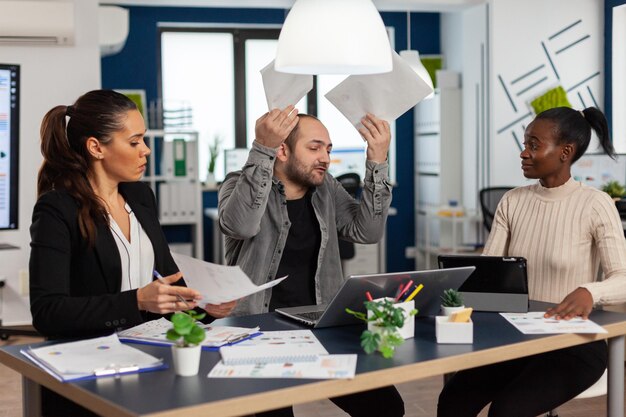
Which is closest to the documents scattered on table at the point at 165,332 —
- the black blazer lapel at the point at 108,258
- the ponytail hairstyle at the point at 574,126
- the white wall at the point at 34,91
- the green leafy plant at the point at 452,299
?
the black blazer lapel at the point at 108,258

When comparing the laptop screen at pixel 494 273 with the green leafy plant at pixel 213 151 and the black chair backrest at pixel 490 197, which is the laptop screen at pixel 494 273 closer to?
the black chair backrest at pixel 490 197

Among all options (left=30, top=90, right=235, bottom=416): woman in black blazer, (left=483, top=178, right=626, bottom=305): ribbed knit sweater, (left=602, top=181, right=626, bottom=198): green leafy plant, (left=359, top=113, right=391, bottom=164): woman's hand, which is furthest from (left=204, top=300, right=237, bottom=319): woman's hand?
(left=602, top=181, right=626, bottom=198): green leafy plant

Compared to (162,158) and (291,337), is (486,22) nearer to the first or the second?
(162,158)

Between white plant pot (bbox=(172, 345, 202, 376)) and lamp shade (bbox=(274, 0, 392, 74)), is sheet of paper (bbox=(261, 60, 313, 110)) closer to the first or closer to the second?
lamp shade (bbox=(274, 0, 392, 74))

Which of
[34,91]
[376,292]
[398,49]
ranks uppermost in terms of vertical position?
[398,49]

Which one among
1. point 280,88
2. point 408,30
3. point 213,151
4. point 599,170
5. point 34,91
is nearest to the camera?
point 280,88

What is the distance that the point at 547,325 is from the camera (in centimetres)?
221

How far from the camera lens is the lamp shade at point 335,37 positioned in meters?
2.16

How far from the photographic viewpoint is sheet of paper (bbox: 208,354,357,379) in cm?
172

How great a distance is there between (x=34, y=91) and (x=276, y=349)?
4037mm

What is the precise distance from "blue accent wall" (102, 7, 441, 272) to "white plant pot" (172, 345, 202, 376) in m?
6.16

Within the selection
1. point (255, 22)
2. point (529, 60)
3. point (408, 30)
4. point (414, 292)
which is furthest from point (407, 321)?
point (255, 22)

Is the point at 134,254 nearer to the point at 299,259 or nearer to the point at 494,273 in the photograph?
the point at 299,259

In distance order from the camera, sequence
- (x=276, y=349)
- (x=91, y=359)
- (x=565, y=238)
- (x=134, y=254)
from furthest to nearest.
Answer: (x=565, y=238) < (x=134, y=254) < (x=276, y=349) < (x=91, y=359)
